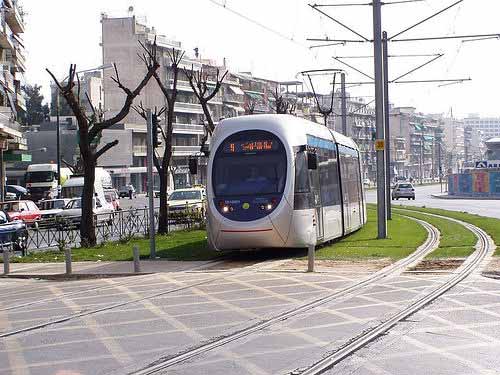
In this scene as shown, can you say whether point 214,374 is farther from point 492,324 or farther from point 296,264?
point 296,264

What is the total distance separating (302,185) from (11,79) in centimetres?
4108

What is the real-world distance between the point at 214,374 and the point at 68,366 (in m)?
1.63

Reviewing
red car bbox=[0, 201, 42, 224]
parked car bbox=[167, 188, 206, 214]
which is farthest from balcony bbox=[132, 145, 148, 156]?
red car bbox=[0, 201, 42, 224]

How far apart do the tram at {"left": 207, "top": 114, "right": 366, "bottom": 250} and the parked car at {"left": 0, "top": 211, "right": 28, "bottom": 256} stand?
8800 mm

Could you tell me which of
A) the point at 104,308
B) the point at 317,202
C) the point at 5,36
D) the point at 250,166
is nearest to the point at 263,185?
the point at 250,166

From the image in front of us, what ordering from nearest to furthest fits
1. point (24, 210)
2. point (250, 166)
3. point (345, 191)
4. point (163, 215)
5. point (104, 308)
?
point (104, 308) < point (250, 166) < point (345, 191) < point (163, 215) < point (24, 210)

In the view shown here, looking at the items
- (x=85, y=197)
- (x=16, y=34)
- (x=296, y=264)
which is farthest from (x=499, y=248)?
(x=16, y=34)

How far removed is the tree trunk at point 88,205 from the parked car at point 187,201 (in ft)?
35.6

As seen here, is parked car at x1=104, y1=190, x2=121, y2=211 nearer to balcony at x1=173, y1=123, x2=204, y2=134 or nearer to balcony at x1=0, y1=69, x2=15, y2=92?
balcony at x1=0, y1=69, x2=15, y2=92

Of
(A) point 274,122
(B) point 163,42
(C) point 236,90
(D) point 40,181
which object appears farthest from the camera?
(C) point 236,90

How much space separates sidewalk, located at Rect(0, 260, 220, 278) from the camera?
19297 mm

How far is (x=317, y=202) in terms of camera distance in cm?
2164

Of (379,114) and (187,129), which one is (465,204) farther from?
(187,129)

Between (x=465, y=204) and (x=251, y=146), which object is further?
(x=465, y=204)
